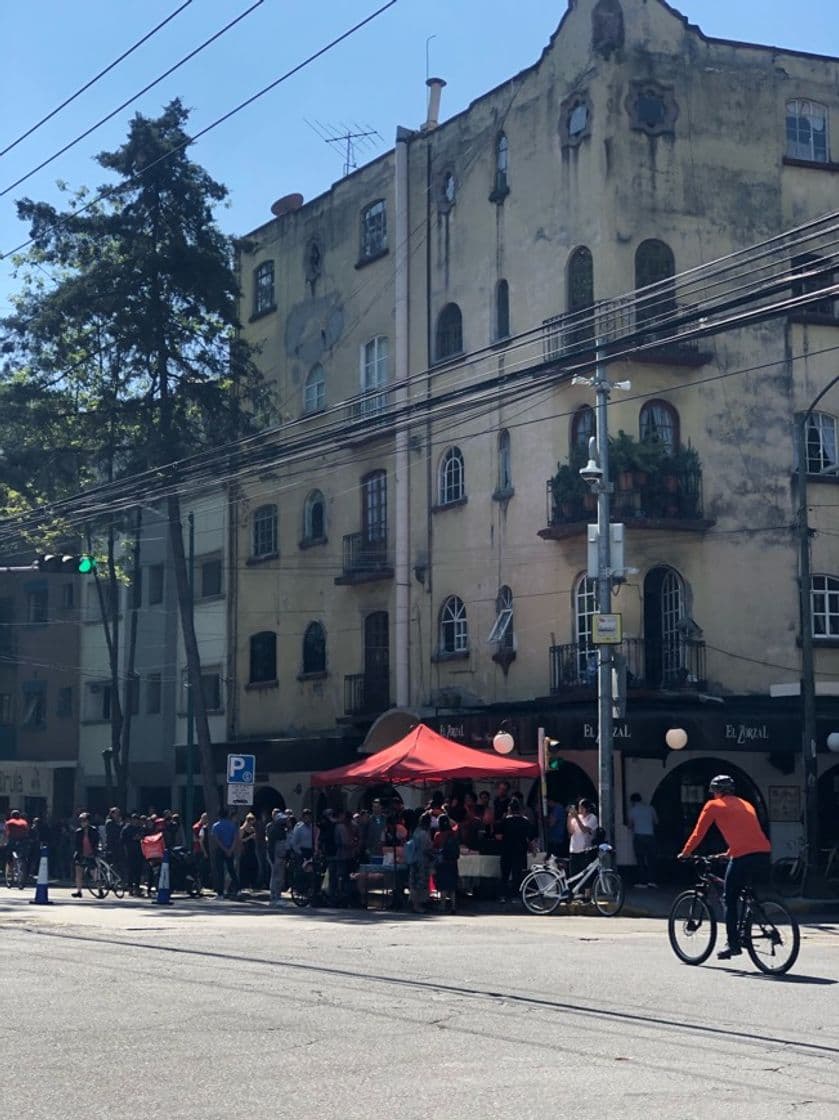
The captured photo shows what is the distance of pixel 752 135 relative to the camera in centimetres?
3519

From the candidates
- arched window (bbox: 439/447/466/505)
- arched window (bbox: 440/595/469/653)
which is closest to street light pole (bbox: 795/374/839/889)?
arched window (bbox: 440/595/469/653)

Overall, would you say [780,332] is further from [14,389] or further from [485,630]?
[14,389]

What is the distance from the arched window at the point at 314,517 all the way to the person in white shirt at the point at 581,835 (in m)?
16.8

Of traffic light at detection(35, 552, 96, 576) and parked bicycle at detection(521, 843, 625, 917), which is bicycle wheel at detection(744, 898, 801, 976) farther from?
traffic light at detection(35, 552, 96, 576)

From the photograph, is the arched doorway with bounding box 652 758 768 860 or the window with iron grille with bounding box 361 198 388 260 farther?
the window with iron grille with bounding box 361 198 388 260

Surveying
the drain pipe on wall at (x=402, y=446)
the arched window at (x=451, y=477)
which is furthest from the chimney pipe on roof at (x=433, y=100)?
the arched window at (x=451, y=477)

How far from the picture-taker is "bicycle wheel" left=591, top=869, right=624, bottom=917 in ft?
83.6

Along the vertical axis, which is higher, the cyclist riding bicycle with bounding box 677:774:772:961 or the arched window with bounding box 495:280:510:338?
the arched window with bounding box 495:280:510:338

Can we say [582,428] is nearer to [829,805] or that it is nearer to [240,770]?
[829,805]

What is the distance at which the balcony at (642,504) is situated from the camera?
107 feet

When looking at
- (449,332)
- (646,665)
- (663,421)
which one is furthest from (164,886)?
(449,332)

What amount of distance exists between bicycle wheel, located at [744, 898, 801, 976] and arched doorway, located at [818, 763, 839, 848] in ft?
63.9

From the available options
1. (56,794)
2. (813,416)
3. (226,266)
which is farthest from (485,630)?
(56,794)

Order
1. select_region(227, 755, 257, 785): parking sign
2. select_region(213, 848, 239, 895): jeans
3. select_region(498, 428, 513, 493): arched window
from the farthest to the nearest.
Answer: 1. select_region(498, 428, 513, 493): arched window
2. select_region(213, 848, 239, 895): jeans
3. select_region(227, 755, 257, 785): parking sign
